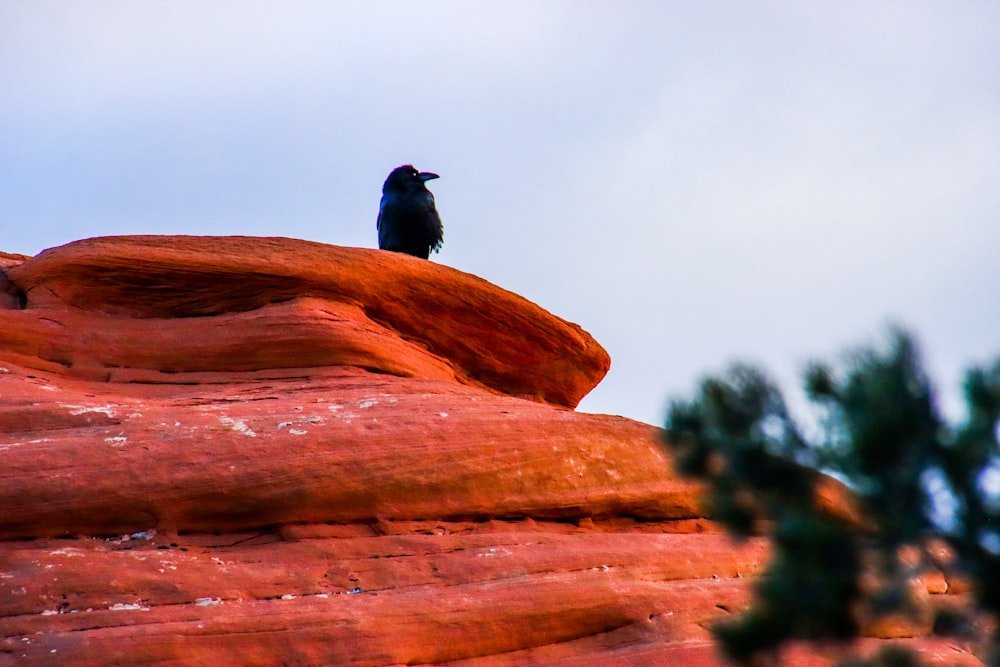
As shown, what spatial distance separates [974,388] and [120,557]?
4902mm

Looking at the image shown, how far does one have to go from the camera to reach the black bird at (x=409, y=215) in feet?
42.2

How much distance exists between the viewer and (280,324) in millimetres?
9258

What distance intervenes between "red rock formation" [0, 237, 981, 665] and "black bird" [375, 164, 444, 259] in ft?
8.79

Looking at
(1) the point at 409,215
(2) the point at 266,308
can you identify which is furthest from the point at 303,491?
(1) the point at 409,215

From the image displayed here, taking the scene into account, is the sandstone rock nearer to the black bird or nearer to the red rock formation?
the red rock formation

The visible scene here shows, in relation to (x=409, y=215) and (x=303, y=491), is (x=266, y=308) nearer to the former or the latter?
(x=303, y=491)

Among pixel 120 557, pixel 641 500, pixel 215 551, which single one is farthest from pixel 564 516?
pixel 120 557

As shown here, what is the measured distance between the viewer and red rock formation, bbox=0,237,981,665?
21.4 ft

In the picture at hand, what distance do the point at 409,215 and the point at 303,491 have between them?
5912 millimetres

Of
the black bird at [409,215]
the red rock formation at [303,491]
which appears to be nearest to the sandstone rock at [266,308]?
the red rock formation at [303,491]

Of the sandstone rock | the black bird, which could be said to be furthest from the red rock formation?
the black bird

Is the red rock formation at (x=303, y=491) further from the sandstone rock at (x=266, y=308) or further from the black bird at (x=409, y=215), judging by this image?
the black bird at (x=409, y=215)

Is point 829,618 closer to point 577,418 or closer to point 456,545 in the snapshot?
point 456,545

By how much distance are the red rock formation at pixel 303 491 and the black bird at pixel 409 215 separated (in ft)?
8.79
